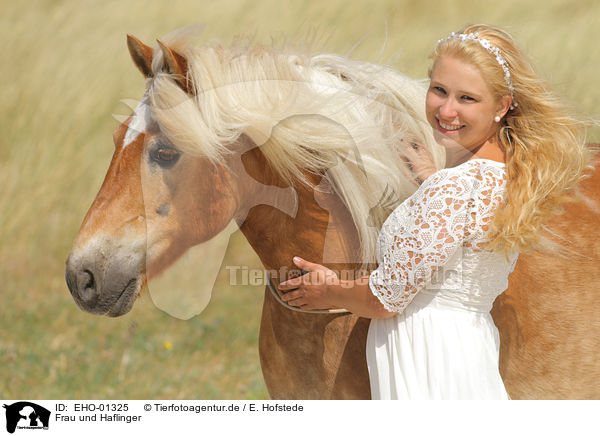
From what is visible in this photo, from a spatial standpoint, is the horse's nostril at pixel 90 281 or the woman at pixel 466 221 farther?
the horse's nostril at pixel 90 281

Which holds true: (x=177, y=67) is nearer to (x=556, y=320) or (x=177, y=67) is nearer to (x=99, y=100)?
(x=556, y=320)

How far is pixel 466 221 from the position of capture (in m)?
1.42

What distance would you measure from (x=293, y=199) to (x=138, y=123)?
49 cm

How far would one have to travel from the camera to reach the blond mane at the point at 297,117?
1654mm

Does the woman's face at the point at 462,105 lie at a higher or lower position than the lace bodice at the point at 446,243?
higher

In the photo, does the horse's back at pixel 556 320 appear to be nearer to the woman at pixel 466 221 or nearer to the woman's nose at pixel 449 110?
the woman at pixel 466 221

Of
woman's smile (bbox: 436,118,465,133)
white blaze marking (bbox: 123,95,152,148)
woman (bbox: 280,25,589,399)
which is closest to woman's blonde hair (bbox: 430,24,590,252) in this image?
woman (bbox: 280,25,589,399)

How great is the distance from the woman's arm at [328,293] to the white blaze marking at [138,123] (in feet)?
1.85

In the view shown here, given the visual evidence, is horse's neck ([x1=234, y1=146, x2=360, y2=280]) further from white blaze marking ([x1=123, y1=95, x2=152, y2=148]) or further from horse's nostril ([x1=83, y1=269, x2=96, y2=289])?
horse's nostril ([x1=83, y1=269, x2=96, y2=289])

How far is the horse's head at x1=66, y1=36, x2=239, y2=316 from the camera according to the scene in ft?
5.43

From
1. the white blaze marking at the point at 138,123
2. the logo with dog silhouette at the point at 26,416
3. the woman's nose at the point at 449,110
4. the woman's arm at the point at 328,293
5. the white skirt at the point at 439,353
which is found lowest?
the logo with dog silhouette at the point at 26,416

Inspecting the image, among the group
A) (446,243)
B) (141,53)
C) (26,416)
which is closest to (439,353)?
(446,243)

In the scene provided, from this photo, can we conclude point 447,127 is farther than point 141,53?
No

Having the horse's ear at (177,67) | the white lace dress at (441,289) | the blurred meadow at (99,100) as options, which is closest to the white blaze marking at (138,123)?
the horse's ear at (177,67)
